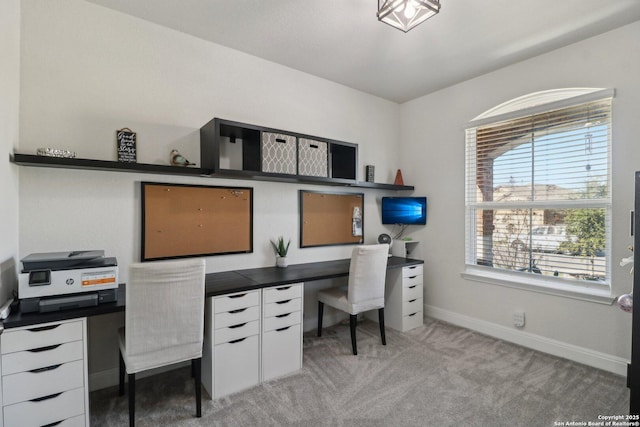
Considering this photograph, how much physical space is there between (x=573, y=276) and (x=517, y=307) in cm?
57

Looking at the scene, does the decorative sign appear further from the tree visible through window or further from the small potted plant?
the tree visible through window

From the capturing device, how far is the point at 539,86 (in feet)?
9.52

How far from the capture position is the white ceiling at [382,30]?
7.26 feet

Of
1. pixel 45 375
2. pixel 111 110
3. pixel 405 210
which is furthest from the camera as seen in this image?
pixel 405 210

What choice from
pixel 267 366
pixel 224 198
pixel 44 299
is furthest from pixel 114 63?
pixel 267 366

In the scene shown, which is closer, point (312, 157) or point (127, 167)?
point (127, 167)

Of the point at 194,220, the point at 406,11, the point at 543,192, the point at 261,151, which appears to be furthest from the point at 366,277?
the point at 406,11

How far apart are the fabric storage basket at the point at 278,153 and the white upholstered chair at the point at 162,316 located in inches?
44.3

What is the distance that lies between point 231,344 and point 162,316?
56 cm

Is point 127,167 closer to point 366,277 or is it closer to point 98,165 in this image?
point 98,165

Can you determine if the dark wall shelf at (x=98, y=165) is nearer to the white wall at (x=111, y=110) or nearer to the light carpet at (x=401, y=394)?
the white wall at (x=111, y=110)

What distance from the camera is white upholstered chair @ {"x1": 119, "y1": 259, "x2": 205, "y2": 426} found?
1.77 m

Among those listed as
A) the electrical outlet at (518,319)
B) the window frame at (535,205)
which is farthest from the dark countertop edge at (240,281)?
the electrical outlet at (518,319)

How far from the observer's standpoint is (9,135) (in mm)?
1838
